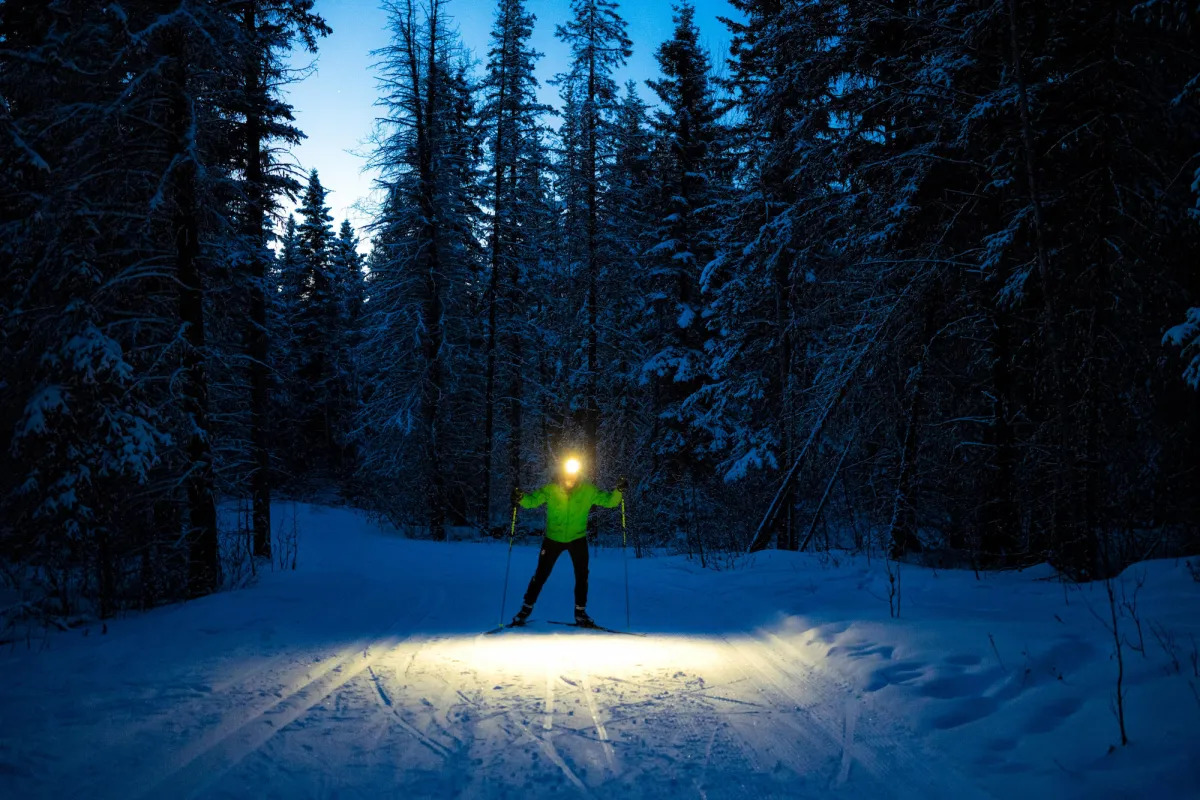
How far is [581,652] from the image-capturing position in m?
6.47

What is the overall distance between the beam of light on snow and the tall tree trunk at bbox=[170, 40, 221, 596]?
16.5 ft

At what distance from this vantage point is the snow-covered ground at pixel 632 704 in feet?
11.4

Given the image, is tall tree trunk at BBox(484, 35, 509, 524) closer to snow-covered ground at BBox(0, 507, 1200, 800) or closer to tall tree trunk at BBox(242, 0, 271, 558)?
tall tree trunk at BBox(242, 0, 271, 558)

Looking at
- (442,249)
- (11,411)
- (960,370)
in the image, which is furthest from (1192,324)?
(442,249)

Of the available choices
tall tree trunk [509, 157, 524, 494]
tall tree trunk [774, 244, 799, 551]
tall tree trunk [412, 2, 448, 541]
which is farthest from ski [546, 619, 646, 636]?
tall tree trunk [509, 157, 524, 494]

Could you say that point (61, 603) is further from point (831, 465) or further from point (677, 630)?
point (831, 465)

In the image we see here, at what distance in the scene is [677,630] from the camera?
7.88m

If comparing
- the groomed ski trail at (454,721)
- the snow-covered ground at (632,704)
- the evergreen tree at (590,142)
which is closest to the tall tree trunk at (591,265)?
the evergreen tree at (590,142)

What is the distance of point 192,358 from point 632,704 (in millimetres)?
8662

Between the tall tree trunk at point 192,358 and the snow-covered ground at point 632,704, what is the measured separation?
65.3 inches

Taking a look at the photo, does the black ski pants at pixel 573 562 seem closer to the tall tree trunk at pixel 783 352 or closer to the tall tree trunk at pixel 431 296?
the tall tree trunk at pixel 783 352

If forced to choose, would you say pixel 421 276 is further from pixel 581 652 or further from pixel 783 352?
pixel 581 652

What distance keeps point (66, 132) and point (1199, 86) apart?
14534 millimetres

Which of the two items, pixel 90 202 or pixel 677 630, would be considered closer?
pixel 677 630
